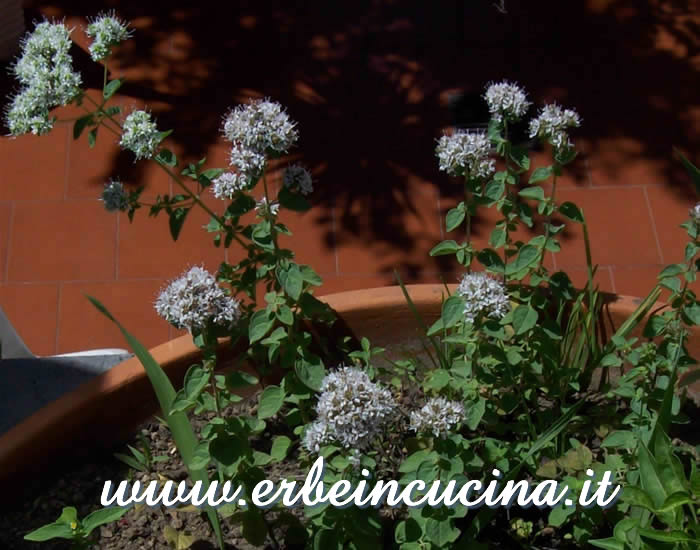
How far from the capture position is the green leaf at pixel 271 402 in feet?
6.08

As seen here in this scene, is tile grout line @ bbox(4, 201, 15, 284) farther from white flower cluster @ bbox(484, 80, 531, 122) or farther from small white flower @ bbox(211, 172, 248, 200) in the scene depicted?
white flower cluster @ bbox(484, 80, 531, 122)

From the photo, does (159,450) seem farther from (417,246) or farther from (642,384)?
(417,246)

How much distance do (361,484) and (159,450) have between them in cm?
80

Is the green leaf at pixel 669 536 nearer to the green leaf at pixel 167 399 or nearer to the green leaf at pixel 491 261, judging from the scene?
the green leaf at pixel 491 261

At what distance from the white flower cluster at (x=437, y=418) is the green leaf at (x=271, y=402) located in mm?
301

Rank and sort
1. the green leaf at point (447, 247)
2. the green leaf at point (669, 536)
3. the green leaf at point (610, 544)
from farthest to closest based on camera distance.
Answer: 1. the green leaf at point (447, 247)
2. the green leaf at point (610, 544)
3. the green leaf at point (669, 536)

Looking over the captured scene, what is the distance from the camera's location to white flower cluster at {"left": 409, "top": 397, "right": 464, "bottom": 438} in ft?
5.61

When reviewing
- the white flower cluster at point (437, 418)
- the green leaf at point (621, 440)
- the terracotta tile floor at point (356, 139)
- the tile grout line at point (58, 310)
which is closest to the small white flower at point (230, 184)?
the white flower cluster at point (437, 418)

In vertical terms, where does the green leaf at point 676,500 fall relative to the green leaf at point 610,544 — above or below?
above

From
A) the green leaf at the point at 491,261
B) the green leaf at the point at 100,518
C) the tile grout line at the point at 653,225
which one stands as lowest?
the tile grout line at the point at 653,225

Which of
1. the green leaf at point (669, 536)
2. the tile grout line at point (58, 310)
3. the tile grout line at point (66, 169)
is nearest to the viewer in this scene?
the green leaf at point (669, 536)

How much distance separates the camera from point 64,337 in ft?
10.7

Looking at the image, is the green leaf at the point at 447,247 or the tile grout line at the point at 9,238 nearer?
the green leaf at the point at 447,247

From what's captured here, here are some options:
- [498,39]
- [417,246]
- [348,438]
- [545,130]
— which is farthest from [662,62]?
[348,438]
